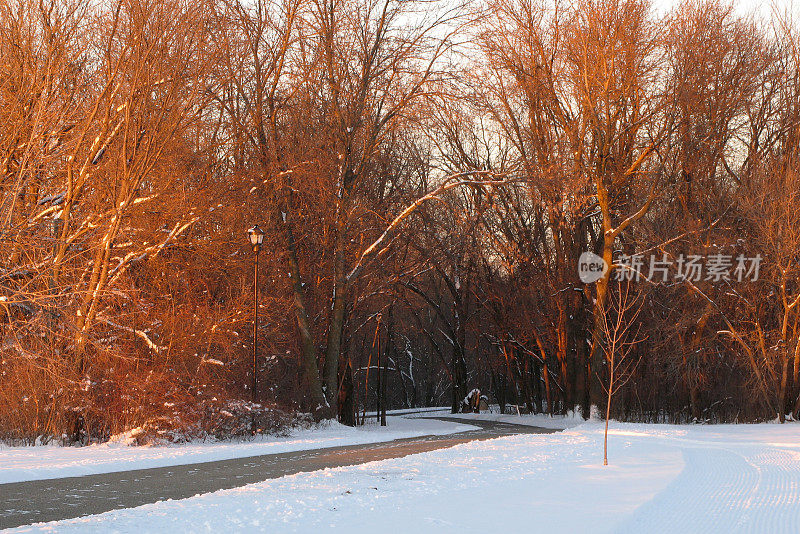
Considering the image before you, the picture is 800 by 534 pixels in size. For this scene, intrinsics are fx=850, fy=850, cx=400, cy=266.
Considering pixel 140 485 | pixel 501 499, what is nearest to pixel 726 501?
pixel 501 499

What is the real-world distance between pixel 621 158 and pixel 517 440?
1626cm

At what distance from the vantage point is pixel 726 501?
11.3m

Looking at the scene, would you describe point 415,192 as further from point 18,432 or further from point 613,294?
point 18,432

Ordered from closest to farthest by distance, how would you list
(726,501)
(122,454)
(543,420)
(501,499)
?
(501,499), (726,501), (122,454), (543,420)

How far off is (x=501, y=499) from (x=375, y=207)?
76.6 feet

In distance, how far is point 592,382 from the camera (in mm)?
34375

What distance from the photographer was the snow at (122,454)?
13.7 meters

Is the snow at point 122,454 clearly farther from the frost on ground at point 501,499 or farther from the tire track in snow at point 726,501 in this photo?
the tire track in snow at point 726,501

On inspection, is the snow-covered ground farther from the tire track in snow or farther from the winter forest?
the tire track in snow

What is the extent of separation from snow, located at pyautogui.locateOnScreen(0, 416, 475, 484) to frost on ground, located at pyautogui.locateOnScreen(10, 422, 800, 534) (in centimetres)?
411

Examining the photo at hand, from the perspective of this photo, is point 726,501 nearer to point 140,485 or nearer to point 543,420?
point 140,485

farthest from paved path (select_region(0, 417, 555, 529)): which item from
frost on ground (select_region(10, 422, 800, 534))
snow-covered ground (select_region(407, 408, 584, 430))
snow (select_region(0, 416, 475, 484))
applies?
snow-covered ground (select_region(407, 408, 584, 430))

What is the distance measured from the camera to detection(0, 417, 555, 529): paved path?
31.4 feet

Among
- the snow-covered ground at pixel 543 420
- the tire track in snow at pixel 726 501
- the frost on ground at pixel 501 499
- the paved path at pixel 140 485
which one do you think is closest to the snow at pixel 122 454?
the paved path at pixel 140 485
